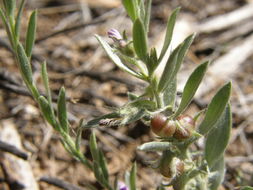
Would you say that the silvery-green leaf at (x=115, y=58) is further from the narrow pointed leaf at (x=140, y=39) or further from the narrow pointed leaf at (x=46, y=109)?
the narrow pointed leaf at (x=46, y=109)

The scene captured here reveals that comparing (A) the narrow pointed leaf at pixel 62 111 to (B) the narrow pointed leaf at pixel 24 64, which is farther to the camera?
(A) the narrow pointed leaf at pixel 62 111

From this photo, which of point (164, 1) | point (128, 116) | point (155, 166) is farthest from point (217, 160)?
point (164, 1)

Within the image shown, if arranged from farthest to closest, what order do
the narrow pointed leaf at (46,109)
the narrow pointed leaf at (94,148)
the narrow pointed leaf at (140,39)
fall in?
the narrow pointed leaf at (94,148) → the narrow pointed leaf at (46,109) → the narrow pointed leaf at (140,39)

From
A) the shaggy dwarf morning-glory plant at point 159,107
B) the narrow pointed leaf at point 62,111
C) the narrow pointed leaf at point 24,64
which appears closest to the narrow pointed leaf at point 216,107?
the shaggy dwarf morning-glory plant at point 159,107

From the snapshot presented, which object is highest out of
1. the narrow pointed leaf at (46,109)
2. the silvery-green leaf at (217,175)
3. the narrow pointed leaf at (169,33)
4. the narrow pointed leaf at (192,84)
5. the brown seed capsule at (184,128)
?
the narrow pointed leaf at (169,33)

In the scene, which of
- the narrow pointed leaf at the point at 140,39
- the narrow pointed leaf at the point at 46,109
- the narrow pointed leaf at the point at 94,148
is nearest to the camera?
the narrow pointed leaf at the point at 140,39

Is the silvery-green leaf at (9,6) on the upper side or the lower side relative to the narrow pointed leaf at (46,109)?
upper

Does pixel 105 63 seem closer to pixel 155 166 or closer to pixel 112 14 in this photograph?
pixel 112 14

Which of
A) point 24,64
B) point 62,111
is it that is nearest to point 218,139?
point 62,111
